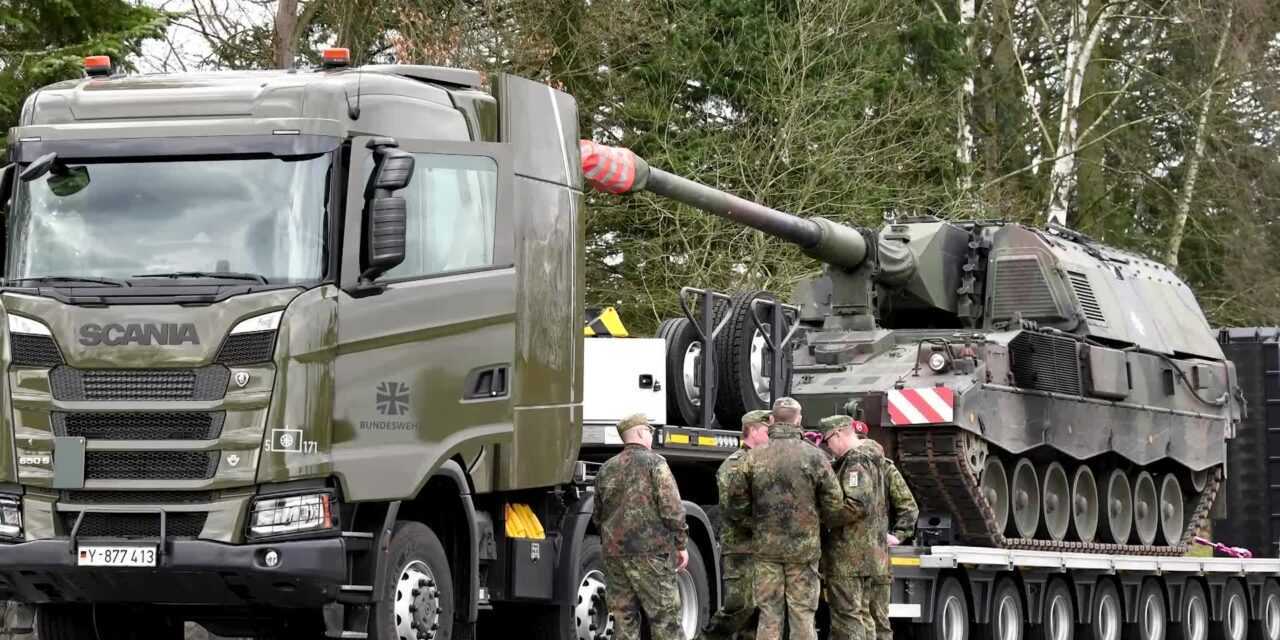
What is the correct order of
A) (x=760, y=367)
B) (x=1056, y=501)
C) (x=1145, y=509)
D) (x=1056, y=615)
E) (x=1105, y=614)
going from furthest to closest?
(x=1145, y=509), (x=1105, y=614), (x=1056, y=501), (x=1056, y=615), (x=760, y=367)

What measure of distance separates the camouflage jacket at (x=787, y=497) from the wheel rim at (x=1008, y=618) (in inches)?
199

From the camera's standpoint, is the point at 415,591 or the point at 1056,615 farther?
the point at 1056,615

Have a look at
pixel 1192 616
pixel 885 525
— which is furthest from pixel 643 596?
pixel 1192 616

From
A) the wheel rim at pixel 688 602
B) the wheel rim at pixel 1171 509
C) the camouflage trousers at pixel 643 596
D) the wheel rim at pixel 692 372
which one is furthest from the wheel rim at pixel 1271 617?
the camouflage trousers at pixel 643 596

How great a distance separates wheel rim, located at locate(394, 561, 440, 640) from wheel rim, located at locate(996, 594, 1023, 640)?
7.05m

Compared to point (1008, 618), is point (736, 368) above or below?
above

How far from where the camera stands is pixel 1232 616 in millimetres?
20250

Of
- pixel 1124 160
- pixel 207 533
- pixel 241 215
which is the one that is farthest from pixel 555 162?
pixel 1124 160

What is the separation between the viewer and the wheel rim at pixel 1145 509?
63.0 ft

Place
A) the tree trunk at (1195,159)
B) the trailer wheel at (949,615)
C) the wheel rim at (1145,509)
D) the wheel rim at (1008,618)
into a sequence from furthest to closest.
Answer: the tree trunk at (1195,159) → the wheel rim at (1145,509) → the wheel rim at (1008,618) → the trailer wheel at (949,615)

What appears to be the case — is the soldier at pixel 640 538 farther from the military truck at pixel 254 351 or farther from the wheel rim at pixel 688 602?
the wheel rim at pixel 688 602

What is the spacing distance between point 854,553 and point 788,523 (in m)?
0.78

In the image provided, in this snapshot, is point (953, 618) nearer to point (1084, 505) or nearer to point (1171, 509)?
point (1084, 505)

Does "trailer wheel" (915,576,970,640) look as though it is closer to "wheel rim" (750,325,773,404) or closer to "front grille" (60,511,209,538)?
"wheel rim" (750,325,773,404)
